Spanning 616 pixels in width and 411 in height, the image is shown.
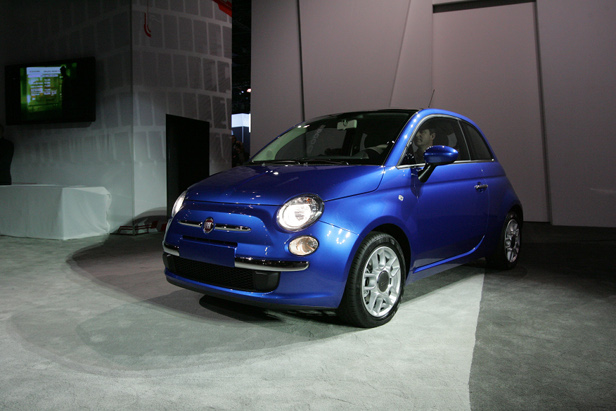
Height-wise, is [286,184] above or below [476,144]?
below

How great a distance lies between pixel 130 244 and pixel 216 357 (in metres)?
4.22

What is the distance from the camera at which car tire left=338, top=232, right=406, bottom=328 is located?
2.88 meters

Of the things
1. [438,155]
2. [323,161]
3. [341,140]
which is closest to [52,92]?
[341,140]

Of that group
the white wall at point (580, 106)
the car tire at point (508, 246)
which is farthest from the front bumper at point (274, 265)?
the white wall at point (580, 106)

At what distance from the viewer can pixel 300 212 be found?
2779mm

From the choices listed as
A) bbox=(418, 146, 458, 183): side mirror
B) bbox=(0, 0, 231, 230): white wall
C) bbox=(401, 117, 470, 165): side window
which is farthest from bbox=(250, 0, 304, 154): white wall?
bbox=(418, 146, 458, 183): side mirror

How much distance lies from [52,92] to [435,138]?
249 inches

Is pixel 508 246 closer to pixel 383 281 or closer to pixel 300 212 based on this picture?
pixel 383 281

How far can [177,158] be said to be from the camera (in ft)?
26.7

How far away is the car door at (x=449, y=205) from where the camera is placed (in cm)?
339

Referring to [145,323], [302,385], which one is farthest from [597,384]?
[145,323]

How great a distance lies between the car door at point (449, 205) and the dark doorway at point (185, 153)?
4.99m

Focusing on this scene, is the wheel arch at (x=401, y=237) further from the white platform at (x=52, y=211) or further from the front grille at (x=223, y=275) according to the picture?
the white platform at (x=52, y=211)

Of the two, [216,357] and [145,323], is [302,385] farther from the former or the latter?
[145,323]
